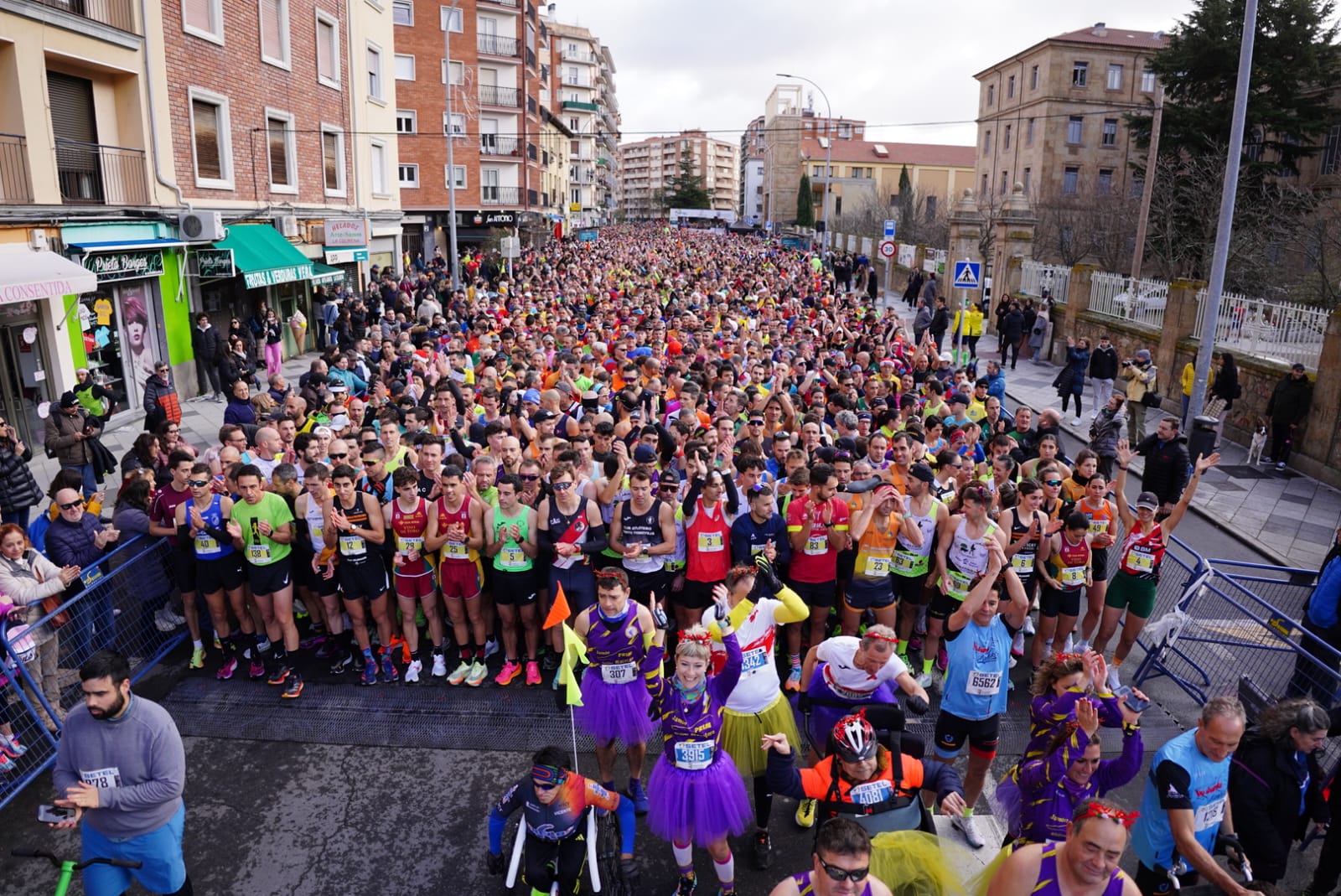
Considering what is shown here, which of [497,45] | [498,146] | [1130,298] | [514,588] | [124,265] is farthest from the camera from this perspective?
[498,146]

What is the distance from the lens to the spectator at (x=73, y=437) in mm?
10062

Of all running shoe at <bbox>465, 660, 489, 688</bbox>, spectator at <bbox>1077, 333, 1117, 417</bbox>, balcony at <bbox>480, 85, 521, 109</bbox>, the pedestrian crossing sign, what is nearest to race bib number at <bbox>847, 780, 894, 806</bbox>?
running shoe at <bbox>465, 660, 489, 688</bbox>

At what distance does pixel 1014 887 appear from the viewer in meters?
3.52

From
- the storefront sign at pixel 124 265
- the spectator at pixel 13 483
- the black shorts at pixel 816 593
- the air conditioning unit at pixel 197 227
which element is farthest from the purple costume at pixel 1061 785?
the air conditioning unit at pixel 197 227

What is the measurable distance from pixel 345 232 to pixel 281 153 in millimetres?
3147

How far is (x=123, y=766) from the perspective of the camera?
13.5 ft

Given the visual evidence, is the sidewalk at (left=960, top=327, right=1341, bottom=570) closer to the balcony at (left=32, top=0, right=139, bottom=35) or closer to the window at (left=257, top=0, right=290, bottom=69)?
the balcony at (left=32, top=0, right=139, bottom=35)

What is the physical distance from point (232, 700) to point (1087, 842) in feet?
20.5

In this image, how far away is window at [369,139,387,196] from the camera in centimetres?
2839

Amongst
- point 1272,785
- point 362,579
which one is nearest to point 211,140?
point 362,579

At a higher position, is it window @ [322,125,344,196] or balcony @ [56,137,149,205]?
window @ [322,125,344,196]

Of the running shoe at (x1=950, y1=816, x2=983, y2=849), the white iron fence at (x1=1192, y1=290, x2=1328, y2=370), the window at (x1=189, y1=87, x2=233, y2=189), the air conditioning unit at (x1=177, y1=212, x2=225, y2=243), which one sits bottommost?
the running shoe at (x1=950, y1=816, x2=983, y2=849)

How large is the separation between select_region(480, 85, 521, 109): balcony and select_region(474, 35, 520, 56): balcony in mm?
1847

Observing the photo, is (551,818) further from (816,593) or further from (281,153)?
(281,153)
